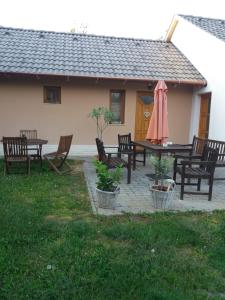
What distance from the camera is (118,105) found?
12383 mm

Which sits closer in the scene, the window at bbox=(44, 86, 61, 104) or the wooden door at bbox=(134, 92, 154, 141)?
the window at bbox=(44, 86, 61, 104)

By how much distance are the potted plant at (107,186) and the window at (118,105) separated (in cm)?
681

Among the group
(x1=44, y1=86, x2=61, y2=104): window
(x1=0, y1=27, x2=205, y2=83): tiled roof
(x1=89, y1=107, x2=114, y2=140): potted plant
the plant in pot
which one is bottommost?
the plant in pot

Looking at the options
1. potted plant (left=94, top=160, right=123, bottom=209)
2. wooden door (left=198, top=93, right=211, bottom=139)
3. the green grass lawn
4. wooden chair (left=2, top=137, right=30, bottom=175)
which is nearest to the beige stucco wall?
wooden door (left=198, top=93, right=211, bottom=139)

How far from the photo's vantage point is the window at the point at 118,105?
1226 centimetres

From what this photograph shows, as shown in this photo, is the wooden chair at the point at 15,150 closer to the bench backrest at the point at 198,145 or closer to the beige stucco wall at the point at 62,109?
the beige stucco wall at the point at 62,109

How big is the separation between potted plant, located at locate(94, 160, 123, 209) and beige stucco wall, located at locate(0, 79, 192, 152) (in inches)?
256

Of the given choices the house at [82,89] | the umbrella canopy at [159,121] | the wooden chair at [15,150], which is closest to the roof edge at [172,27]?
the house at [82,89]

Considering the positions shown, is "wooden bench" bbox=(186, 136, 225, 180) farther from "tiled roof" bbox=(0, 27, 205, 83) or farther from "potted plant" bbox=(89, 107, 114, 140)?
"tiled roof" bbox=(0, 27, 205, 83)

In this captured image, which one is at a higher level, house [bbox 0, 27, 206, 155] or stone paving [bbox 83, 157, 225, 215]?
house [bbox 0, 27, 206, 155]

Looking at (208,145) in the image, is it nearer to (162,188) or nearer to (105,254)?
(162,188)

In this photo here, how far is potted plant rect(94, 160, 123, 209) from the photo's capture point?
551cm

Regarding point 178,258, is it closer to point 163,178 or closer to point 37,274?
point 37,274

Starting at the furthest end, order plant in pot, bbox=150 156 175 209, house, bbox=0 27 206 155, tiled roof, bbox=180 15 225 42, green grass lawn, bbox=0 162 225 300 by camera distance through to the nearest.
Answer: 1. tiled roof, bbox=180 15 225 42
2. house, bbox=0 27 206 155
3. plant in pot, bbox=150 156 175 209
4. green grass lawn, bbox=0 162 225 300
